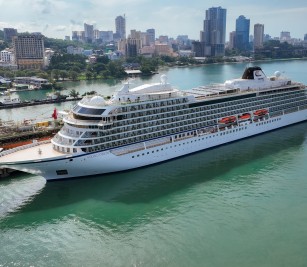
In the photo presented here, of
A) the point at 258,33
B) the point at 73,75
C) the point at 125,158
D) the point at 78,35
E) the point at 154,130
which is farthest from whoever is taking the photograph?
the point at 78,35

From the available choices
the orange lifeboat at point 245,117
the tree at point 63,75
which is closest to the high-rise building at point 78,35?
the tree at point 63,75

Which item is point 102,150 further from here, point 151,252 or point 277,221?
point 277,221

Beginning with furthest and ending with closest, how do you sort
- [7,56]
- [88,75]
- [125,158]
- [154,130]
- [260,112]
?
[7,56]
[88,75]
[260,112]
[154,130]
[125,158]

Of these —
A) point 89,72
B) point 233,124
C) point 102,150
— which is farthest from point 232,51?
point 102,150

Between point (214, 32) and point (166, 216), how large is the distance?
139178 millimetres

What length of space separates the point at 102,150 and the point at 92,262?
7.39m

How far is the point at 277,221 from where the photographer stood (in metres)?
15.1

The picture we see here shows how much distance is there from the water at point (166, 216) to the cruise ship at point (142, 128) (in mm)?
1018

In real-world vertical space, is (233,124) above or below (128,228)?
above

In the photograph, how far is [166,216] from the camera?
15812 millimetres

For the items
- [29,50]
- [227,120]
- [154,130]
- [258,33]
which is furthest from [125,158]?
[258,33]

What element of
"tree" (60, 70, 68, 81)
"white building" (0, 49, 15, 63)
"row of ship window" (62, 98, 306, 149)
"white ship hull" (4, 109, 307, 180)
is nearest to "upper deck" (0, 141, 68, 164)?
"white ship hull" (4, 109, 307, 180)

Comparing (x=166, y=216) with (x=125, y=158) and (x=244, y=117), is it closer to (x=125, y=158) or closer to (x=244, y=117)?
(x=125, y=158)

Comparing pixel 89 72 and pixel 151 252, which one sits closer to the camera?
pixel 151 252
